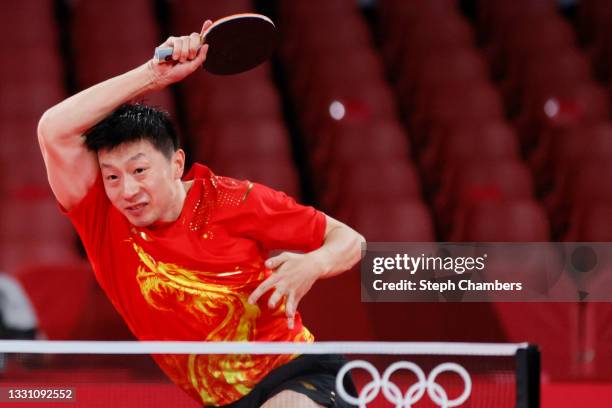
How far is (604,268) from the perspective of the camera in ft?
14.7

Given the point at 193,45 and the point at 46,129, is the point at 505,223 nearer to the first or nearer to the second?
the point at 193,45

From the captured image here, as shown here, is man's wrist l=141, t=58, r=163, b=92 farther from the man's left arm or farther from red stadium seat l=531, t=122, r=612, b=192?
red stadium seat l=531, t=122, r=612, b=192

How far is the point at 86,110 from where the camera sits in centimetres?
258

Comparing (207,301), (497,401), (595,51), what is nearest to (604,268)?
(497,401)

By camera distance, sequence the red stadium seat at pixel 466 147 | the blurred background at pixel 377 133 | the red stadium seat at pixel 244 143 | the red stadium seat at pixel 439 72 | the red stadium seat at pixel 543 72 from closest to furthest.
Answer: the blurred background at pixel 377 133, the red stadium seat at pixel 244 143, the red stadium seat at pixel 466 147, the red stadium seat at pixel 439 72, the red stadium seat at pixel 543 72

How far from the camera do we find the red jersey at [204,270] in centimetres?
274

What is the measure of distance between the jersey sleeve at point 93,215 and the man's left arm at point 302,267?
487mm

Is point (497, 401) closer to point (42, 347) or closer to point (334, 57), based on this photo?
point (42, 347)

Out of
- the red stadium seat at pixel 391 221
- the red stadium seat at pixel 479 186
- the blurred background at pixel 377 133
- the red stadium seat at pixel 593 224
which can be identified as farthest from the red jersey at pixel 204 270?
the red stadium seat at pixel 593 224

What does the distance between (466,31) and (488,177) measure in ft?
5.74

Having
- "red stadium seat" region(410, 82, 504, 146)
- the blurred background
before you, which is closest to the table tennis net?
the blurred background

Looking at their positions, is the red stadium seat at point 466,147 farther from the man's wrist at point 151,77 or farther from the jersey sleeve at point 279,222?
the man's wrist at point 151,77

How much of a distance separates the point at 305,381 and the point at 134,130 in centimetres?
81

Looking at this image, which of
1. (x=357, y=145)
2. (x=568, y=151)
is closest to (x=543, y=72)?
(x=568, y=151)
